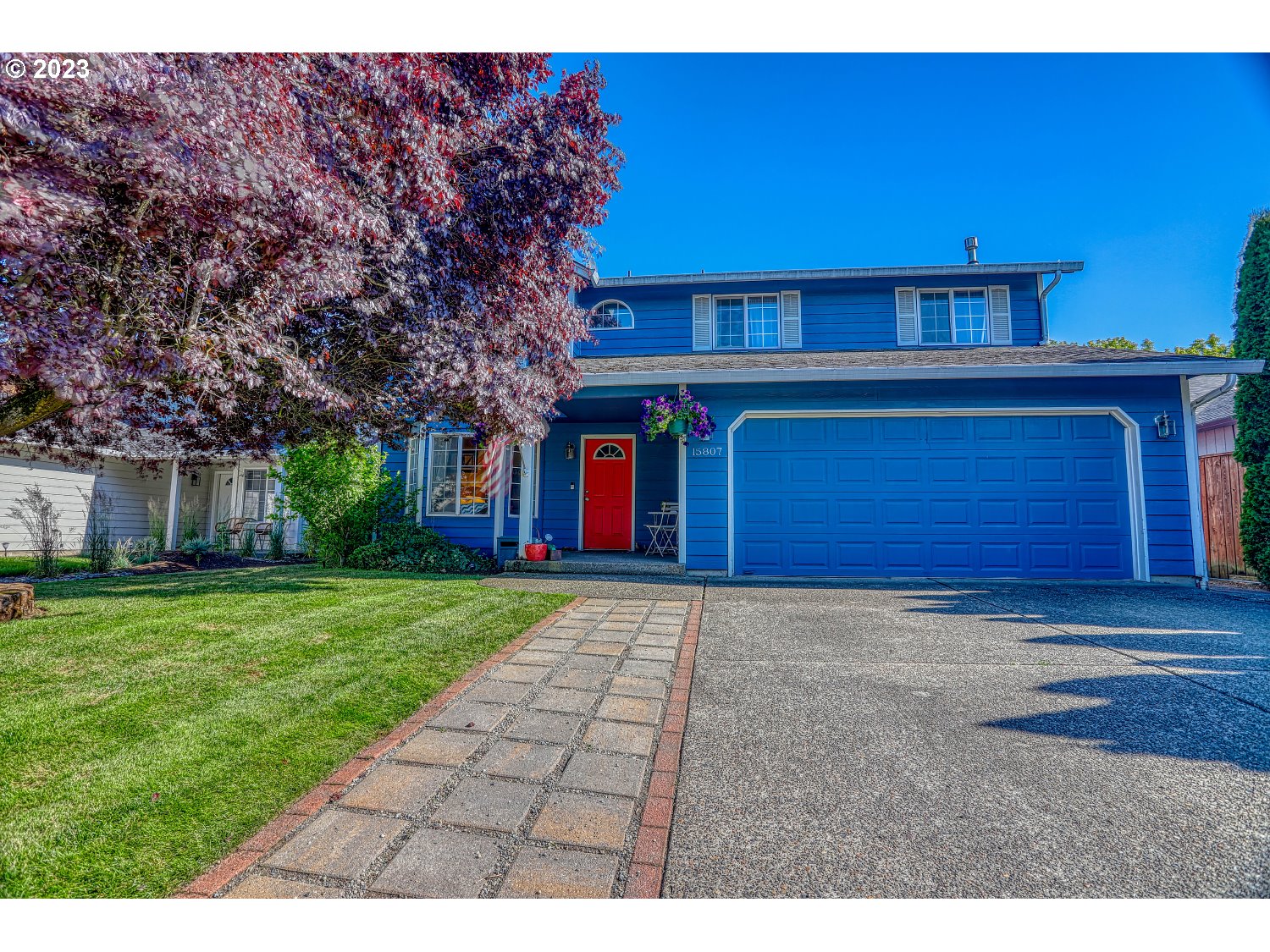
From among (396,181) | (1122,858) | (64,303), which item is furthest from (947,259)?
(64,303)

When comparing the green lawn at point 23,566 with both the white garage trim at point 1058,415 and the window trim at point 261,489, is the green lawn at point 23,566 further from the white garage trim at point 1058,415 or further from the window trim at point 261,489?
the white garage trim at point 1058,415

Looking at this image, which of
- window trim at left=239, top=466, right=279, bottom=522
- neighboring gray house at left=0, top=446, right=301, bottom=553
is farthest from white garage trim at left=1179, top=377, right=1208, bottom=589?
window trim at left=239, top=466, right=279, bottom=522

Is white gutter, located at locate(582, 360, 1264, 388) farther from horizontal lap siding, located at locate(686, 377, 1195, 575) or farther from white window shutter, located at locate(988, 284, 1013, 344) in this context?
white window shutter, located at locate(988, 284, 1013, 344)

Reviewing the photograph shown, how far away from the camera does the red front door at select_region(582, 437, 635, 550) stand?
10875 millimetres

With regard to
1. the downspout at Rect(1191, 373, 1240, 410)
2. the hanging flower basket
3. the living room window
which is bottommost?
the living room window

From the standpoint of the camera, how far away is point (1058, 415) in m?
7.95

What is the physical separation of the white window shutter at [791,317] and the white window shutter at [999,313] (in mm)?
3593

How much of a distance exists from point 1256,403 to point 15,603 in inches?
565

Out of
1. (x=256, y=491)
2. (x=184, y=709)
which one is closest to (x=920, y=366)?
(x=184, y=709)

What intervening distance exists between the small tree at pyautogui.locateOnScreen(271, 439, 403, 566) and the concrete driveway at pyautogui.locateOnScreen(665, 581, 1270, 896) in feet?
23.4

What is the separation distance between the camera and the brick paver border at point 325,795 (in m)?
1.61

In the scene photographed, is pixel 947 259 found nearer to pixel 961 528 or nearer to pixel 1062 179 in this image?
pixel 1062 179

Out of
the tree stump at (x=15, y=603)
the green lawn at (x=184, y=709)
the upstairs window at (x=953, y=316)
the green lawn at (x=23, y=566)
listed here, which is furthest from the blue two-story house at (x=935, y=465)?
the green lawn at (x=23, y=566)

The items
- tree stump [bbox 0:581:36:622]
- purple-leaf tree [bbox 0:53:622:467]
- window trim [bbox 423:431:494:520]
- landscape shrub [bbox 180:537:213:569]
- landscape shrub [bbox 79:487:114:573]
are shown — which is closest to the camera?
purple-leaf tree [bbox 0:53:622:467]
